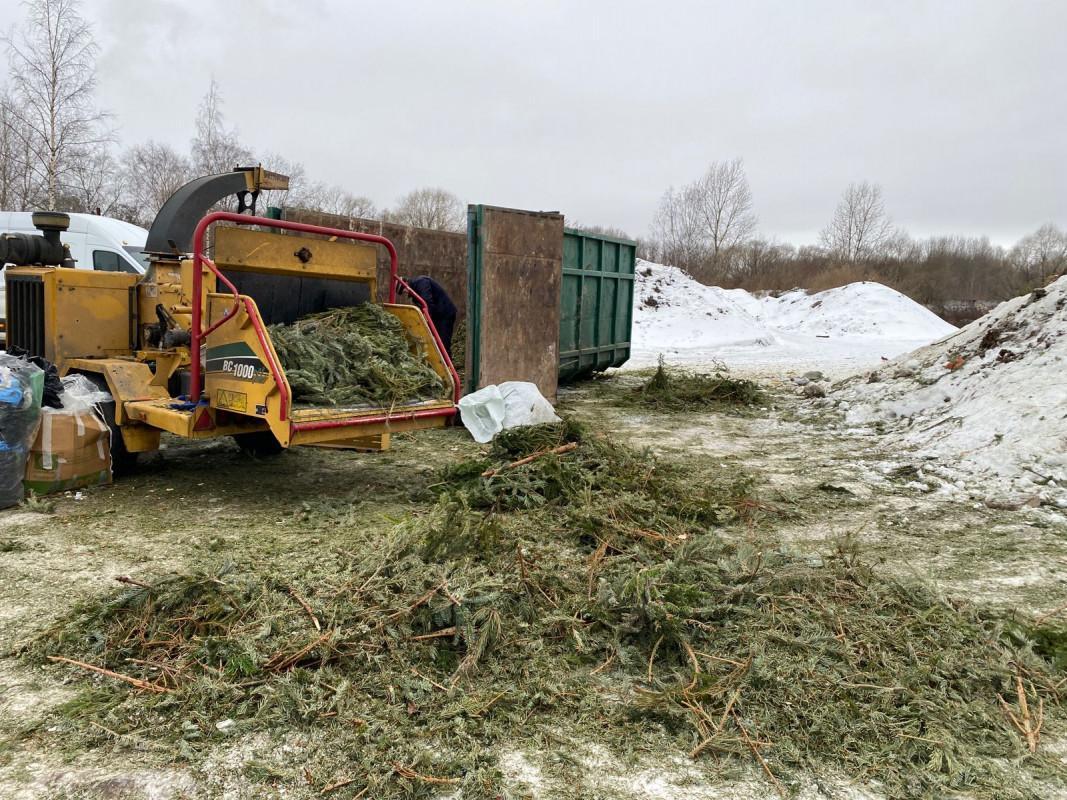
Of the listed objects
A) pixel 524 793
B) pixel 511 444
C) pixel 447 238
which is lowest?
pixel 524 793

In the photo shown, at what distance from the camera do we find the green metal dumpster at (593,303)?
11.3 meters

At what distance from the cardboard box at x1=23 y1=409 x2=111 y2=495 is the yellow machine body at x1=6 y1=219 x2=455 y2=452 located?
0.59 ft

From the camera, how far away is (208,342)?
525 cm

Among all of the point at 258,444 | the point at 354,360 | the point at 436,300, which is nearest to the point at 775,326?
the point at 436,300

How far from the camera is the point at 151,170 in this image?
32.3 m

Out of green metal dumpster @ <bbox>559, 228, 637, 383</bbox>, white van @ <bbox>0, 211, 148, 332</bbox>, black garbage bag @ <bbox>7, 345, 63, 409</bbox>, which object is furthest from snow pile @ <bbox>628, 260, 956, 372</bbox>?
black garbage bag @ <bbox>7, 345, 63, 409</bbox>

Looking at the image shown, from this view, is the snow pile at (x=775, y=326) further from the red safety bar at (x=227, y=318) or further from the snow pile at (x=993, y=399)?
the red safety bar at (x=227, y=318)

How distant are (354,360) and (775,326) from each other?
89.0 ft

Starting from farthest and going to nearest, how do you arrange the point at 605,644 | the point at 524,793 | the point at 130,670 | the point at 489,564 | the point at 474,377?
the point at 474,377, the point at 489,564, the point at 605,644, the point at 130,670, the point at 524,793

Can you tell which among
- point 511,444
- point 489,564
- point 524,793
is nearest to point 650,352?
point 511,444

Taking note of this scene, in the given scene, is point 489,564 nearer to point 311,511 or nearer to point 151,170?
point 311,511

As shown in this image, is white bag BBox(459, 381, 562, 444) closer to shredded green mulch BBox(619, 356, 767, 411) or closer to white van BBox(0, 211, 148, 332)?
shredded green mulch BBox(619, 356, 767, 411)

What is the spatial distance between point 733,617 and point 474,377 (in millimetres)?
5558

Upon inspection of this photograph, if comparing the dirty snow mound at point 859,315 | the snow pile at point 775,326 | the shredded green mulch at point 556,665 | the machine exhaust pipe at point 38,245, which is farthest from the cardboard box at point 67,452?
the dirty snow mound at point 859,315
